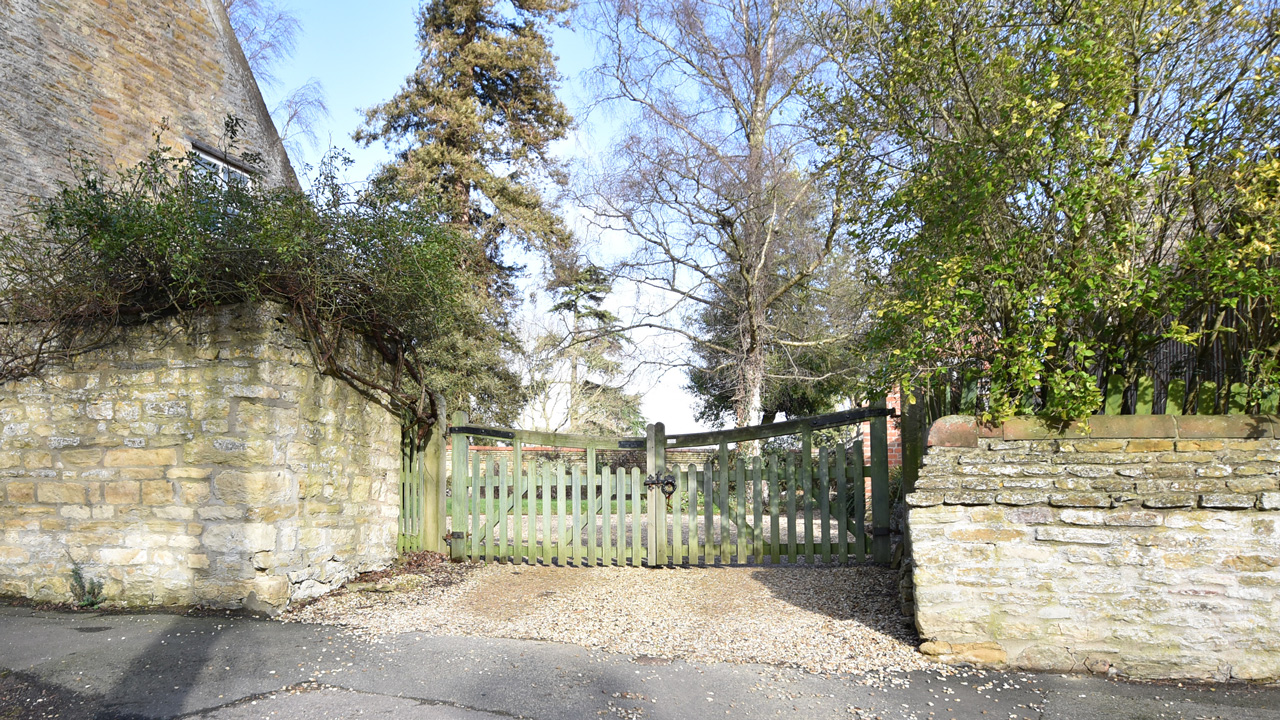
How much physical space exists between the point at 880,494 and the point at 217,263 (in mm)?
5883

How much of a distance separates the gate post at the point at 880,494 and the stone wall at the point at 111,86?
25.8 ft

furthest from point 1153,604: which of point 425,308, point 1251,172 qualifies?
point 425,308

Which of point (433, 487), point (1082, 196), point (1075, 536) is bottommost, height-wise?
point (1075, 536)

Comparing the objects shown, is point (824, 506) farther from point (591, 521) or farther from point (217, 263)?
point (217, 263)

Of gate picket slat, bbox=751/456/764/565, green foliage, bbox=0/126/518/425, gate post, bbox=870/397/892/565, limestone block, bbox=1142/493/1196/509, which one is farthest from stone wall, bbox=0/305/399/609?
limestone block, bbox=1142/493/1196/509

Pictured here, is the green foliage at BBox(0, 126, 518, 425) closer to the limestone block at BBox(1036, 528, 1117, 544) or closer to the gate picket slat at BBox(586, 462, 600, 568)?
the gate picket slat at BBox(586, 462, 600, 568)

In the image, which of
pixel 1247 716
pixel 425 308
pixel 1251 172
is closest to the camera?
pixel 1247 716

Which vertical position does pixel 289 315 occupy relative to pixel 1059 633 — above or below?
above

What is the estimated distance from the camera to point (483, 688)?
444cm

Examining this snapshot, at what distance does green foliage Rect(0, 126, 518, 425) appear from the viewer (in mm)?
5812

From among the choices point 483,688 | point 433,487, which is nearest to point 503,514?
point 433,487

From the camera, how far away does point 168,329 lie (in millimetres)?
6270

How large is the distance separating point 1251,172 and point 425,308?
6.16 metres

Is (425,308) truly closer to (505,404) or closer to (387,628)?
(387,628)
